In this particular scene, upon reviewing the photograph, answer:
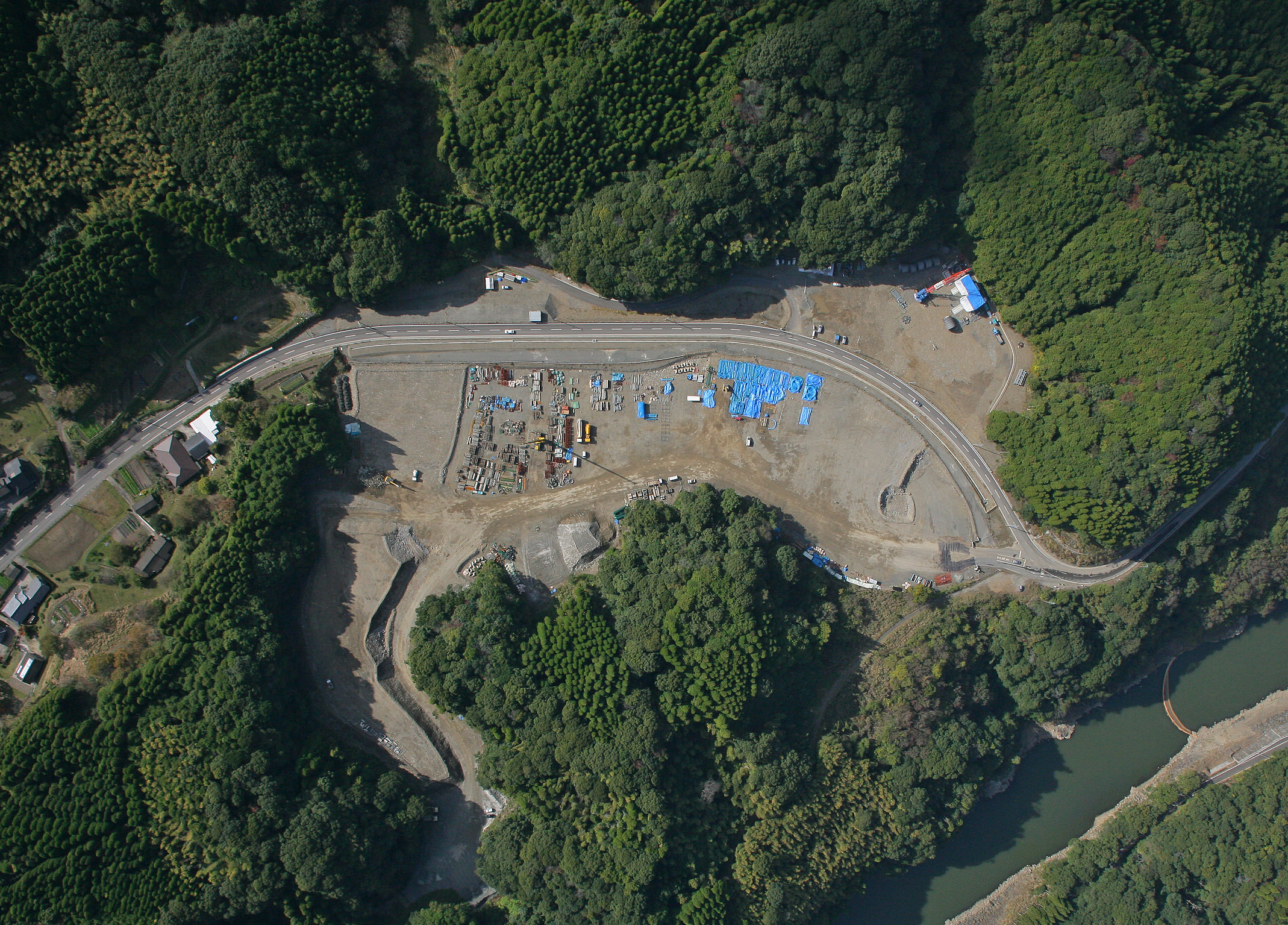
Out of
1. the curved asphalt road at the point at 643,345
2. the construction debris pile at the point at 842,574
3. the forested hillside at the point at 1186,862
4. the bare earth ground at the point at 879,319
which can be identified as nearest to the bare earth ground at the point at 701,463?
the construction debris pile at the point at 842,574

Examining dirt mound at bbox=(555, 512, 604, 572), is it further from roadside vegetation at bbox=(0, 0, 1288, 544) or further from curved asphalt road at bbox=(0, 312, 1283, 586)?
roadside vegetation at bbox=(0, 0, 1288, 544)

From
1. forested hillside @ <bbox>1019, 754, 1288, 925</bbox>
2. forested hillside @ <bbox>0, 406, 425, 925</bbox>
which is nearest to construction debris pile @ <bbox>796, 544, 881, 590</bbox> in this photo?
forested hillside @ <bbox>1019, 754, 1288, 925</bbox>

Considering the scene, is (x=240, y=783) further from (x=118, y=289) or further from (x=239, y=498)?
(x=118, y=289)

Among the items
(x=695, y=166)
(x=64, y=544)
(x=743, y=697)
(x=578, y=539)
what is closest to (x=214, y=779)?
(x=64, y=544)

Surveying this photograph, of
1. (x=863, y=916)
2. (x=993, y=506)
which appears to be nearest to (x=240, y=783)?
(x=863, y=916)

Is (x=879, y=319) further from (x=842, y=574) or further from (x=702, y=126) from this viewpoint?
(x=842, y=574)
